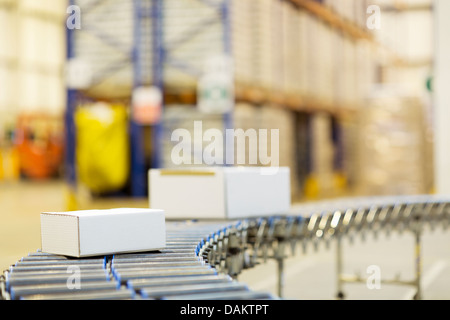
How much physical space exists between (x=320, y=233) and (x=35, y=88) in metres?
19.7

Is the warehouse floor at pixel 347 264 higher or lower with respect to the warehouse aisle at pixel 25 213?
lower

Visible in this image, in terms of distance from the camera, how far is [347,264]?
266 inches

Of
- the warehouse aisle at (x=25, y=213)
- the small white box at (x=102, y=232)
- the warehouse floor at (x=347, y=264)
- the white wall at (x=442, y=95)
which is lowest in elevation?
the warehouse floor at (x=347, y=264)

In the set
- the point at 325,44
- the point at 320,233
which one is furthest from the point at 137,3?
the point at 320,233

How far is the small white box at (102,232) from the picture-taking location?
2.40 meters

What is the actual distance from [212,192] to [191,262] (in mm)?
1300

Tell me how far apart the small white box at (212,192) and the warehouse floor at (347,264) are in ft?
5.48

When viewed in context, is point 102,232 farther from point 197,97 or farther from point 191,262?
point 197,97

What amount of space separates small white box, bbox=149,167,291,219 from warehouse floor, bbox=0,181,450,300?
1671mm

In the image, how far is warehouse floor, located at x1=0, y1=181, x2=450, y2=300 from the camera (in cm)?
549

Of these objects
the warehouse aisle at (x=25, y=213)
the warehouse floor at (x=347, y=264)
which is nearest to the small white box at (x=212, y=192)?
the warehouse floor at (x=347, y=264)

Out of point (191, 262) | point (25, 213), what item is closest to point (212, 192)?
point (191, 262)

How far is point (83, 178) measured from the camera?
10367 millimetres

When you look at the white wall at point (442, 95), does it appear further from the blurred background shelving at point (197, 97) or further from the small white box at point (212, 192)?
the small white box at point (212, 192)
